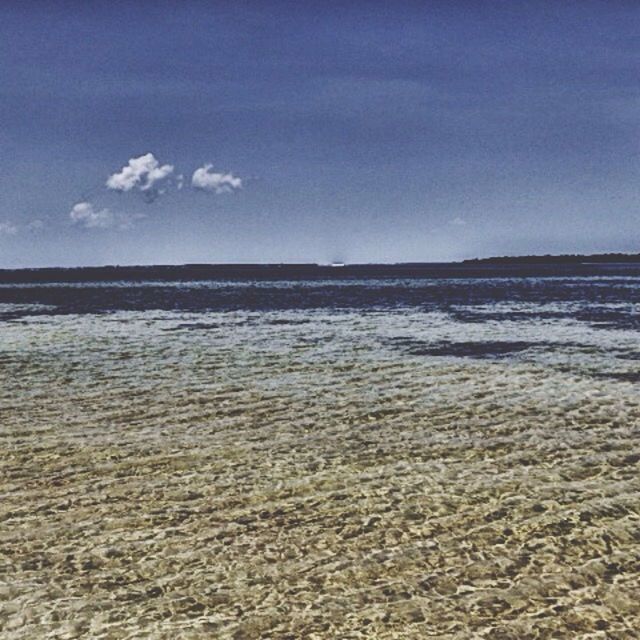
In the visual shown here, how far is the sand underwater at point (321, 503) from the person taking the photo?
296 inches

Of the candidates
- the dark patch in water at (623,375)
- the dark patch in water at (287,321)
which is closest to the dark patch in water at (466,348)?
the dark patch in water at (623,375)

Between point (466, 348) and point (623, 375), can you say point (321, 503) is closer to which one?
point (623, 375)

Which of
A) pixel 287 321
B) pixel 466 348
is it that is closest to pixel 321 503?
pixel 466 348

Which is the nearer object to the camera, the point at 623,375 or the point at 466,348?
the point at 623,375

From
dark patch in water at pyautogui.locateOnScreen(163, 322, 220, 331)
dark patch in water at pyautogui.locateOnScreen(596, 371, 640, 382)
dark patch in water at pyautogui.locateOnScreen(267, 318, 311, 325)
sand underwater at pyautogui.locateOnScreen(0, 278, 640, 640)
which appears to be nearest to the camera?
sand underwater at pyautogui.locateOnScreen(0, 278, 640, 640)

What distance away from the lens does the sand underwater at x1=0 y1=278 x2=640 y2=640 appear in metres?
7.52

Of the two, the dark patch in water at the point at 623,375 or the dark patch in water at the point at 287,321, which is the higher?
the dark patch in water at the point at 287,321

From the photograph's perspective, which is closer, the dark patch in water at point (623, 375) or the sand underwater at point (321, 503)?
the sand underwater at point (321, 503)

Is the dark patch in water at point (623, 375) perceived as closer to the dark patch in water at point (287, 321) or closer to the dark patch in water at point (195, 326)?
the dark patch in water at point (287, 321)

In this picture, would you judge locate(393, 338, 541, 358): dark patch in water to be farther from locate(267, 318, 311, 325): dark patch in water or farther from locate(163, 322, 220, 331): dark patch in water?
locate(163, 322, 220, 331): dark patch in water

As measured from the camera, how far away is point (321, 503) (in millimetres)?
10719

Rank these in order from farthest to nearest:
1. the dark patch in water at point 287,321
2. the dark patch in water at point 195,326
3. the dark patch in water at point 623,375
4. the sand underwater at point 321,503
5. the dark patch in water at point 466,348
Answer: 1. the dark patch in water at point 287,321
2. the dark patch in water at point 195,326
3. the dark patch in water at point 466,348
4. the dark patch in water at point 623,375
5. the sand underwater at point 321,503

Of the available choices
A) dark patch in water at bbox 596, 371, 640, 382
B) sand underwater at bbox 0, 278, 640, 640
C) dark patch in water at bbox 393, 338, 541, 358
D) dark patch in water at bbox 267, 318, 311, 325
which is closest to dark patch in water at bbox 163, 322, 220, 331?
dark patch in water at bbox 267, 318, 311, 325

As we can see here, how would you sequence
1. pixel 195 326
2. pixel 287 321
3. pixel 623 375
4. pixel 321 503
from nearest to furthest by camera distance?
pixel 321 503 → pixel 623 375 → pixel 195 326 → pixel 287 321
